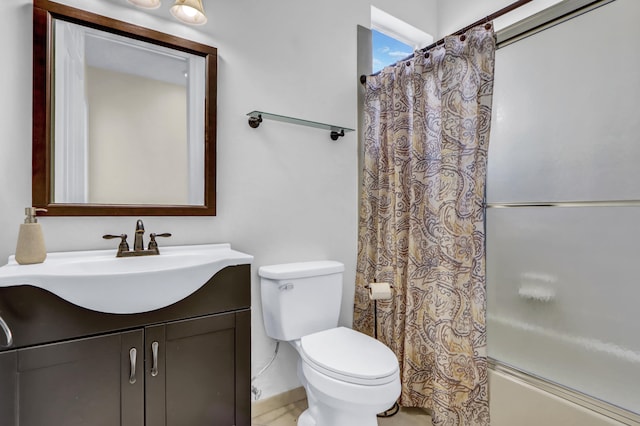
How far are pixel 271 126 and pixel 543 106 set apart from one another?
1380mm

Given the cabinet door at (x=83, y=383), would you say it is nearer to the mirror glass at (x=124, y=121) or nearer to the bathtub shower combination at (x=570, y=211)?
the mirror glass at (x=124, y=121)

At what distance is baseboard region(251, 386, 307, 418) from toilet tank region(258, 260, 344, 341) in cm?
39

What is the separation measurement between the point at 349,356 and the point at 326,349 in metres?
0.11

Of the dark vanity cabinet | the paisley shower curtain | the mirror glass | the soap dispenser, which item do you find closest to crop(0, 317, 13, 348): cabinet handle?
the dark vanity cabinet

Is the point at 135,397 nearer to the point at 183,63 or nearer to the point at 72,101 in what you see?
the point at 72,101

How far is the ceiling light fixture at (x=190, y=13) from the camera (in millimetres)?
1382

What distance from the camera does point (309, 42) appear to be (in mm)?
1881

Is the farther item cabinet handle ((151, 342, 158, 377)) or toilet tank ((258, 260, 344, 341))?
toilet tank ((258, 260, 344, 341))

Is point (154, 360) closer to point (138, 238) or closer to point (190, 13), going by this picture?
point (138, 238)

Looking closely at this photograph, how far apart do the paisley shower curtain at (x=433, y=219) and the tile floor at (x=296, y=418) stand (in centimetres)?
8

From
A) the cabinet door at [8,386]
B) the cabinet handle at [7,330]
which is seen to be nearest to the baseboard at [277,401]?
the cabinet door at [8,386]

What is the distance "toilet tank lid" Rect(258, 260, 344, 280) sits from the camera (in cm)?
157

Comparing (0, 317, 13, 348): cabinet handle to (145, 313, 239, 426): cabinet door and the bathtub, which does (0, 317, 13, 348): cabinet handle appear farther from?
the bathtub

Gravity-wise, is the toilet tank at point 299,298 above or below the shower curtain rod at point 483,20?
below
